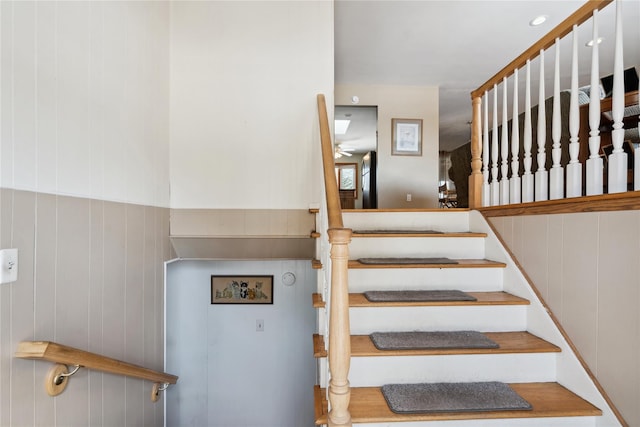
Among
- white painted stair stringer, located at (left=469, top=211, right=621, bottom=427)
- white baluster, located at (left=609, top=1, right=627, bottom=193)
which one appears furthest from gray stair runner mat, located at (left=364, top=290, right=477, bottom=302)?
white baluster, located at (left=609, top=1, right=627, bottom=193)

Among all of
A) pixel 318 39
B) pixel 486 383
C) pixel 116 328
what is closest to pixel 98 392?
pixel 116 328

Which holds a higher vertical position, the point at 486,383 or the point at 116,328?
the point at 116,328

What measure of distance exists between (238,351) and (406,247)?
2354 mm

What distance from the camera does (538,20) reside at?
308 centimetres

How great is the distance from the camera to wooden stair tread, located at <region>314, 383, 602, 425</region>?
128 centimetres

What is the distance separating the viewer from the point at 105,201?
5.48 feet

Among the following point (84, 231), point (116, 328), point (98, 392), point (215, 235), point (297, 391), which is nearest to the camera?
point (84, 231)


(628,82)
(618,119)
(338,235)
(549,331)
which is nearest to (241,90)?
(338,235)

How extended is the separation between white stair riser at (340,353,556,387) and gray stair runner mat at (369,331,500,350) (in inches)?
1.8

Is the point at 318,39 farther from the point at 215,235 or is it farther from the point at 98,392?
the point at 98,392

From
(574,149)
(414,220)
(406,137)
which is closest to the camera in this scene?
(574,149)

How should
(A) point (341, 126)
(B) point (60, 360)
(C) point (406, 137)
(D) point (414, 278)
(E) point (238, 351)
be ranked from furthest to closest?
(A) point (341, 126), (C) point (406, 137), (E) point (238, 351), (D) point (414, 278), (B) point (60, 360)

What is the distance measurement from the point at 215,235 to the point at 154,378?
3.32ft

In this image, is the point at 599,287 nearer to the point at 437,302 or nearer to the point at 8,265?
the point at 437,302
